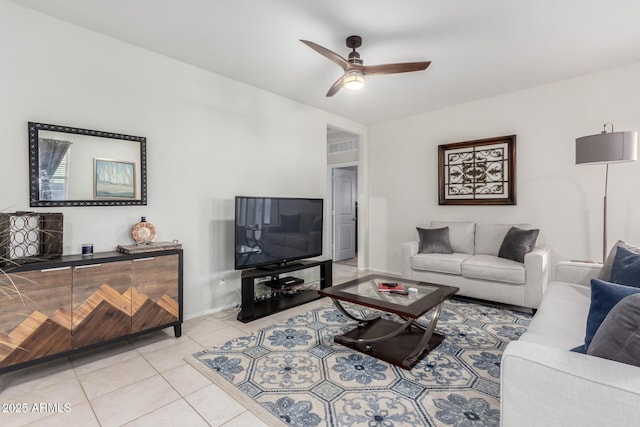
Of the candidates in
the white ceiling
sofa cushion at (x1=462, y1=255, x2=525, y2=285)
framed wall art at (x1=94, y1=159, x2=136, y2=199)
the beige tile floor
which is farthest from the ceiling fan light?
the beige tile floor

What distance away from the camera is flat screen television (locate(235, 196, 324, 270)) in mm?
3281

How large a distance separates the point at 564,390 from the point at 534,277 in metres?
2.60

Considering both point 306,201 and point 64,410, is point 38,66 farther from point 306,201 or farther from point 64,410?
point 306,201

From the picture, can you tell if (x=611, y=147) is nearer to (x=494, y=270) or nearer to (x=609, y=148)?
(x=609, y=148)

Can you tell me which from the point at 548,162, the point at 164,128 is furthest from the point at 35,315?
the point at 548,162

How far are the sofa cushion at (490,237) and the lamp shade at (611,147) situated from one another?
1158mm

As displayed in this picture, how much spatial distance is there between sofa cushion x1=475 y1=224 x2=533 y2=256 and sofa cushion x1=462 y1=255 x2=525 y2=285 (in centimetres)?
27

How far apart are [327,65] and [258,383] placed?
2.92m

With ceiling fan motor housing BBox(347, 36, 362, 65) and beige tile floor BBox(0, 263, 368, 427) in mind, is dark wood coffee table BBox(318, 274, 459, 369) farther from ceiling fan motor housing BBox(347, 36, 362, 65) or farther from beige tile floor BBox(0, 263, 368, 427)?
ceiling fan motor housing BBox(347, 36, 362, 65)

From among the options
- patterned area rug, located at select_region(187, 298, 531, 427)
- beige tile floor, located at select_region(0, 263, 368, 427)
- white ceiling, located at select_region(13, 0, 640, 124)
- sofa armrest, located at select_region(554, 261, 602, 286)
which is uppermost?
white ceiling, located at select_region(13, 0, 640, 124)

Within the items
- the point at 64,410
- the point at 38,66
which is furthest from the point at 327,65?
the point at 64,410

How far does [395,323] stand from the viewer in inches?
116

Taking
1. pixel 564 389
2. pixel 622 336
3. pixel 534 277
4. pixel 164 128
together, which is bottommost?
pixel 534 277

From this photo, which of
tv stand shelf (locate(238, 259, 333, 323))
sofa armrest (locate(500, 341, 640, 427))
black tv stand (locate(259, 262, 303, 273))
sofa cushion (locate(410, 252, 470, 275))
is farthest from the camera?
sofa cushion (locate(410, 252, 470, 275))
